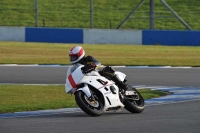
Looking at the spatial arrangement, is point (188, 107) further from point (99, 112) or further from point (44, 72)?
point (44, 72)

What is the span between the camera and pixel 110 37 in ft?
109

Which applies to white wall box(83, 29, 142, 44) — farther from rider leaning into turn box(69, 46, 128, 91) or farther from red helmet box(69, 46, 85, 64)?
red helmet box(69, 46, 85, 64)

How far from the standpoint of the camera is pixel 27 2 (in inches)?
1505

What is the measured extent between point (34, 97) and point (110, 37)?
19545 mm

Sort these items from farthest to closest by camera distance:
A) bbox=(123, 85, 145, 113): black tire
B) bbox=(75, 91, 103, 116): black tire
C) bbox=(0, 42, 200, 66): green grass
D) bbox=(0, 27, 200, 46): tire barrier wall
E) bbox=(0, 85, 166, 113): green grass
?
bbox=(0, 27, 200, 46): tire barrier wall < bbox=(0, 42, 200, 66): green grass < bbox=(0, 85, 166, 113): green grass < bbox=(123, 85, 145, 113): black tire < bbox=(75, 91, 103, 116): black tire

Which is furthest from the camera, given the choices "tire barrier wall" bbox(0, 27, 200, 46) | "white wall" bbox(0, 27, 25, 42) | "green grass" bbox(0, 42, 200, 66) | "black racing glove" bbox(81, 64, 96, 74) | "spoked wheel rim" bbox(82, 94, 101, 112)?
"white wall" bbox(0, 27, 25, 42)

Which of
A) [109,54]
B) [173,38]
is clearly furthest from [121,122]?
[173,38]

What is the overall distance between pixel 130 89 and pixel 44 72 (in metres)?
9.39

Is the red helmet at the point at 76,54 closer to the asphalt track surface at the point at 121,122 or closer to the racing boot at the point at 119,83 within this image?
the racing boot at the point at 119,83

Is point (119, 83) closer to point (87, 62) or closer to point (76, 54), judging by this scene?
point (87, 62)

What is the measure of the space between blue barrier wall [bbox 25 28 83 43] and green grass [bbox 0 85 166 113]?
1690 centimetres

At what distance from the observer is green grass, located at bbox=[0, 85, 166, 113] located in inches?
476

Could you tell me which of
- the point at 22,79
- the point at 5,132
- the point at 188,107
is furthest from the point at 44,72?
the point at 5,132

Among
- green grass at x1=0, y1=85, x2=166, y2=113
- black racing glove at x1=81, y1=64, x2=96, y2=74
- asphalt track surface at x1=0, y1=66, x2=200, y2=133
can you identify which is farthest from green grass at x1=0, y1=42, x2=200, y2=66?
black racing glove at x1=81, y1=64, x2=96, y2=74
